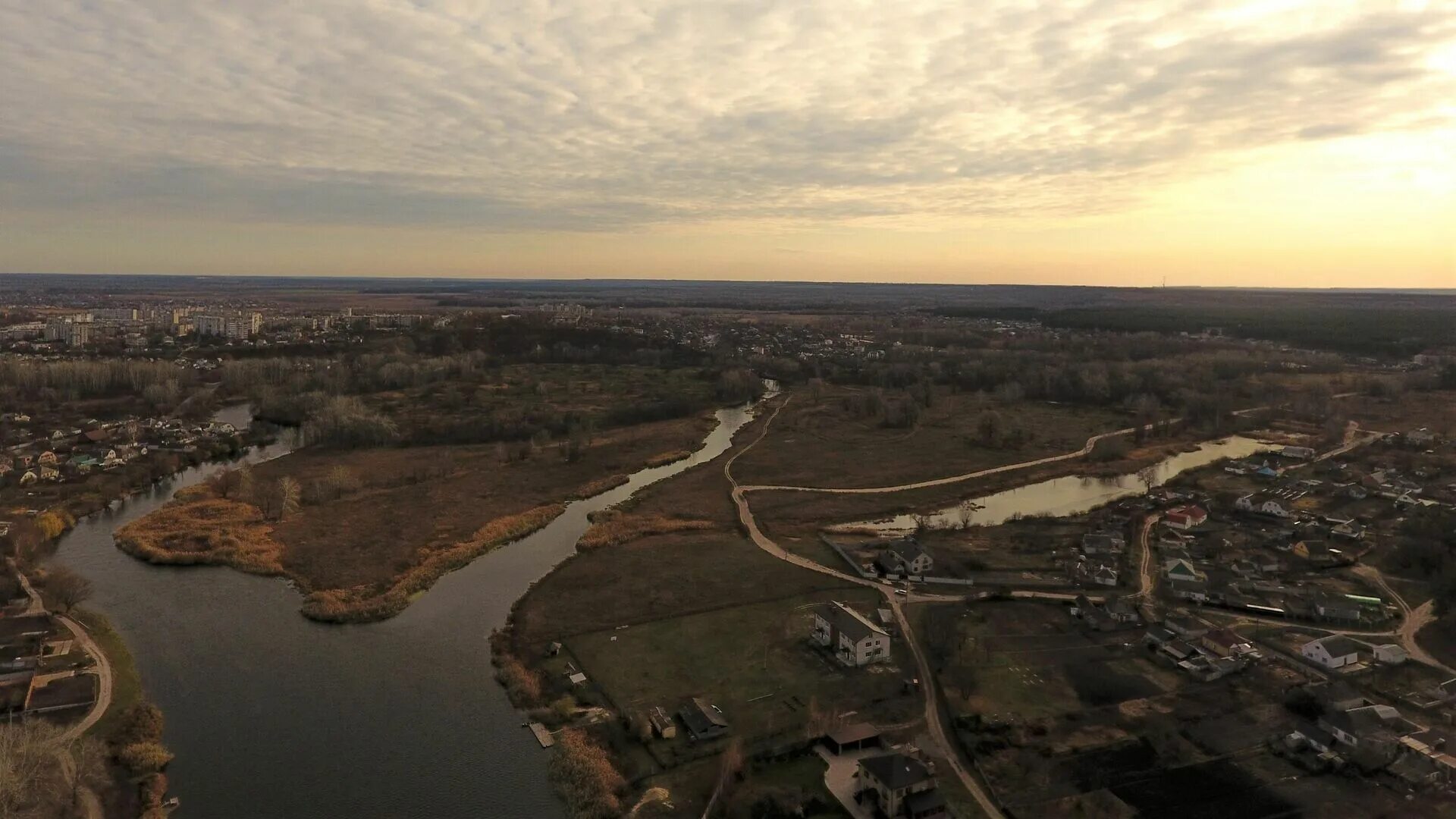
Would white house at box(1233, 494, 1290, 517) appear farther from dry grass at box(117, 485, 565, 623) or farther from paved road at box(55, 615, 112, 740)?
paved road at box(55, 615, 112, 740)

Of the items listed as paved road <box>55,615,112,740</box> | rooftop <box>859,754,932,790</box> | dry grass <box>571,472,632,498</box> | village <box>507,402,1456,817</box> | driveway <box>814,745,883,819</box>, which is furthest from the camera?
dry grass <box>571,472,632,498</box>

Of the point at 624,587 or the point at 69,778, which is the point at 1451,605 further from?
the point at 69,778


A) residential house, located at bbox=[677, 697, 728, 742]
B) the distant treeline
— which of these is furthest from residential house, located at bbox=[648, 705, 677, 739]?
the distant treeline

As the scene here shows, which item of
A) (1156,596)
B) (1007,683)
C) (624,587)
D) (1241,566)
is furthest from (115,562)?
(1241,566)

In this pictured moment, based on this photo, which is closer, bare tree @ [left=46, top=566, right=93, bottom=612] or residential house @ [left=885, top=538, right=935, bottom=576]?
bare tree @ [left=46, top=566, right=93, bottom=612]

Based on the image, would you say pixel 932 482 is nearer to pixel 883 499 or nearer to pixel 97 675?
pixel 883 499
